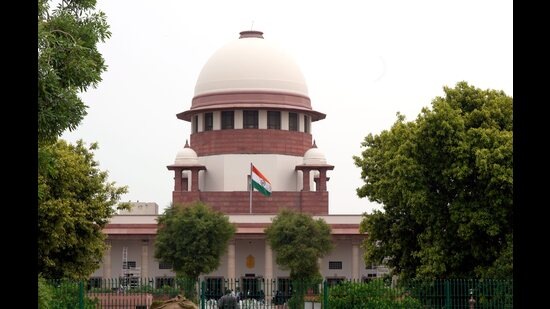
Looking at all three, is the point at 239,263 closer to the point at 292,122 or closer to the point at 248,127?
the point at 248,127

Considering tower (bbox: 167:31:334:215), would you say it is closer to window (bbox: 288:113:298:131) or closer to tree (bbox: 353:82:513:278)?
window (bbox: 288:113:298:131)

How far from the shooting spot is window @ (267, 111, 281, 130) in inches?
3048

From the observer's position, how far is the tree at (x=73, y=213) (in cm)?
3681

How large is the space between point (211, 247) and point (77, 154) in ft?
69.9

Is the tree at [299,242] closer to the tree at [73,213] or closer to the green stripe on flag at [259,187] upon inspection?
the green stripe on flag at [259,187]

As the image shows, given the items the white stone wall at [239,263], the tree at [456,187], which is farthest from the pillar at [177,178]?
the tree at [456,187]

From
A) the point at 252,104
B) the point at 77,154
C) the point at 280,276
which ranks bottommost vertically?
the point at 280,276

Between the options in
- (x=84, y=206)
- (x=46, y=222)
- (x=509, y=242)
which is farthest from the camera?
(x=84, y=206)

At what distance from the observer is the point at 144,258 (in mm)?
70375

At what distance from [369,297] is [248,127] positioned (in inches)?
1915

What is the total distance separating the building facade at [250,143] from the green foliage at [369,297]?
41526mm
